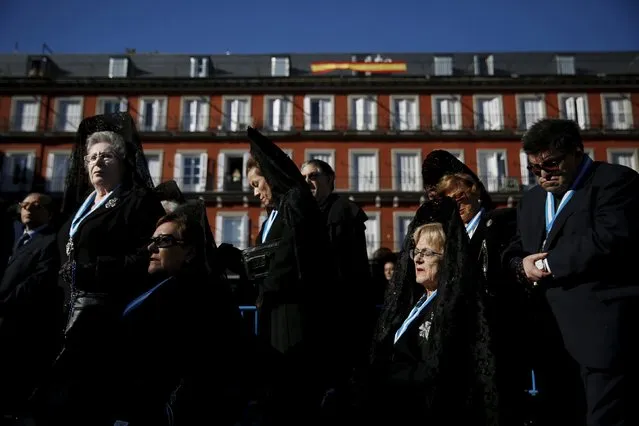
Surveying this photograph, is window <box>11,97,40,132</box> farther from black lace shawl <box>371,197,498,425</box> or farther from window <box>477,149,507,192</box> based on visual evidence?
black lace shawl <box>371,197,498,425</box>

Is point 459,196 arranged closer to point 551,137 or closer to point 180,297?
point 551,137

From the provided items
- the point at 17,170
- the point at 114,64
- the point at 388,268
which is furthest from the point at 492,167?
the point at 17,170

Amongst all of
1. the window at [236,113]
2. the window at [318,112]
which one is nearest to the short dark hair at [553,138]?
the window at [318,112]

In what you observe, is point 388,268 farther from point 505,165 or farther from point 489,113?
point 489,113

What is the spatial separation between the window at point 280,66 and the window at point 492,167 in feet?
48.1

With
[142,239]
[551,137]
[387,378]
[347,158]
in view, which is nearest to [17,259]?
[142,239]

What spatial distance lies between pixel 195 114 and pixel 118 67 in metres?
8.14

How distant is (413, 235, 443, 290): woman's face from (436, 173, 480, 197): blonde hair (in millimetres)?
929

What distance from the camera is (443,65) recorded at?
39.2 metres

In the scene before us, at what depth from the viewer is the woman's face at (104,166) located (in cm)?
402

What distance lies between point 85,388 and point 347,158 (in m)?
32.1

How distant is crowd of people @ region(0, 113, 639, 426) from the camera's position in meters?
3.08

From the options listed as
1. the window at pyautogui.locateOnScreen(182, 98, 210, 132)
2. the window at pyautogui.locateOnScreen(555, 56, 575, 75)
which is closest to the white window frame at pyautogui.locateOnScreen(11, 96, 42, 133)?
the window at pyautogui.locateOnScreen(182, 98, 210, 132)

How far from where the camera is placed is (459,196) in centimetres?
445
